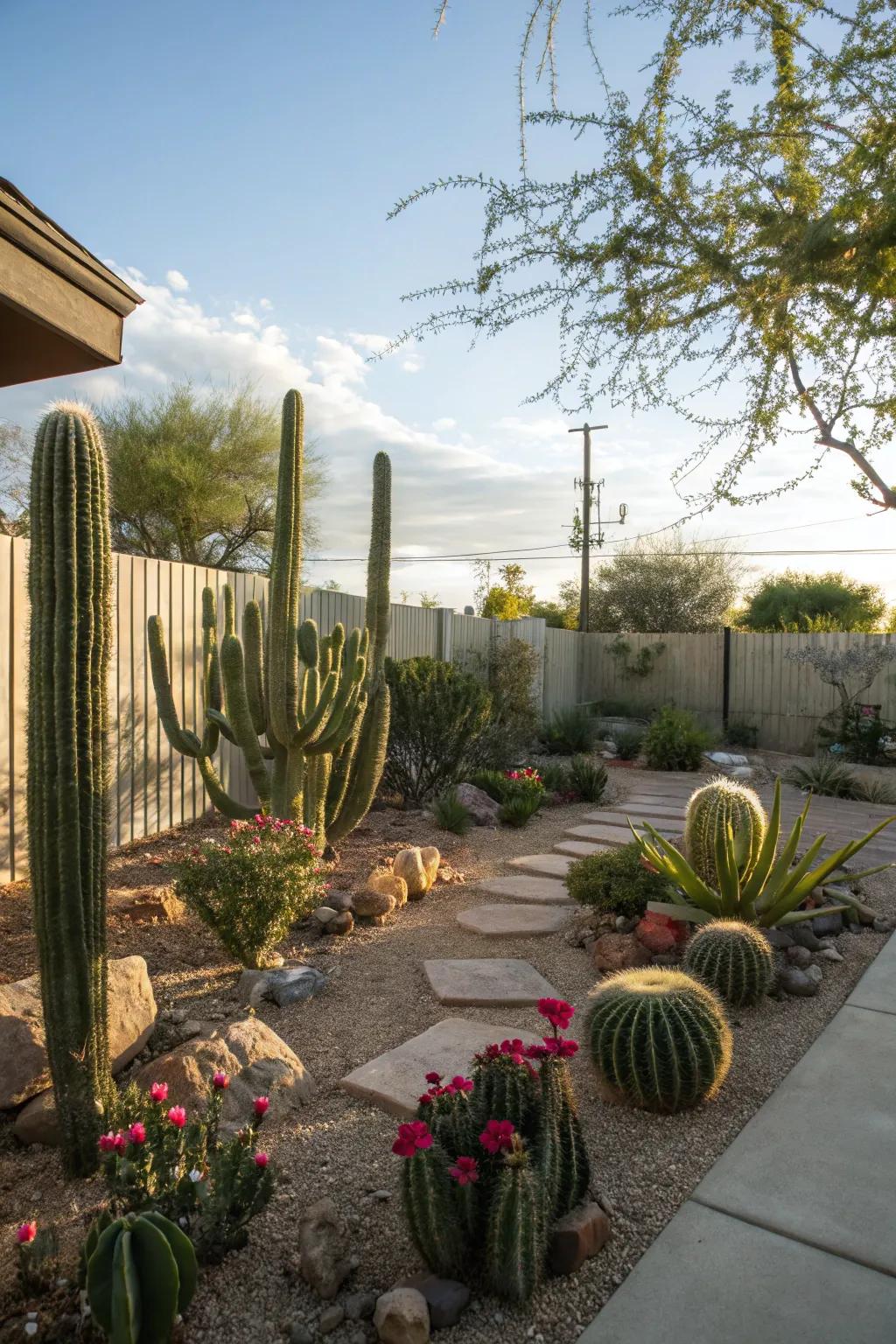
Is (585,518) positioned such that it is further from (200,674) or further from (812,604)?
(200,674)

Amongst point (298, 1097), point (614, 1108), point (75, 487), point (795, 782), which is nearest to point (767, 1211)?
point (614, 1108)

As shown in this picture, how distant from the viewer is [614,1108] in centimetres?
272

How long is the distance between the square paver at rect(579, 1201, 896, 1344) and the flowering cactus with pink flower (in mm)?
212

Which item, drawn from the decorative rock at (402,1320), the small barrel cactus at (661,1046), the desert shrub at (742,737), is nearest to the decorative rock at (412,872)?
the small barrel cactus at (661,1046)

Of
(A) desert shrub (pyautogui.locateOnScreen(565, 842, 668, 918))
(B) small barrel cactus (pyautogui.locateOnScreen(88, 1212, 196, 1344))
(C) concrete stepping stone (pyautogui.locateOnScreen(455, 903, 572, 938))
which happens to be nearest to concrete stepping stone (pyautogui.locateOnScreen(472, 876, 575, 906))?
(C) concrete stepping stone (pyautogui.locateOnScreen(455, 903, 572, 938))

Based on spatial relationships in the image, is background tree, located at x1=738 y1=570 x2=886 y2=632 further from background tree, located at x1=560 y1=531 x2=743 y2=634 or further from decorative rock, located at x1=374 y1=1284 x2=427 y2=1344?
decorative rock, located at x1=374 y1=1284 x2=427 y2=1344

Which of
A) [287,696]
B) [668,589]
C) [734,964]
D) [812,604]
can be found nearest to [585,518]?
[668,589]

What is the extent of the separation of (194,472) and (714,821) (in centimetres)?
1260

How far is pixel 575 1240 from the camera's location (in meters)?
1.94

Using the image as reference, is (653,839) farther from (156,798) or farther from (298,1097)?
(156,798)

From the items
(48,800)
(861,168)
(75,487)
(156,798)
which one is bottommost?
(156,798)

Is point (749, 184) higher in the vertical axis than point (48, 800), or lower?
higher

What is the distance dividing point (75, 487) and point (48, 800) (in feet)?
2.74

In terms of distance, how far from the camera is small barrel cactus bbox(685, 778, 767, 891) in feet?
14.7
